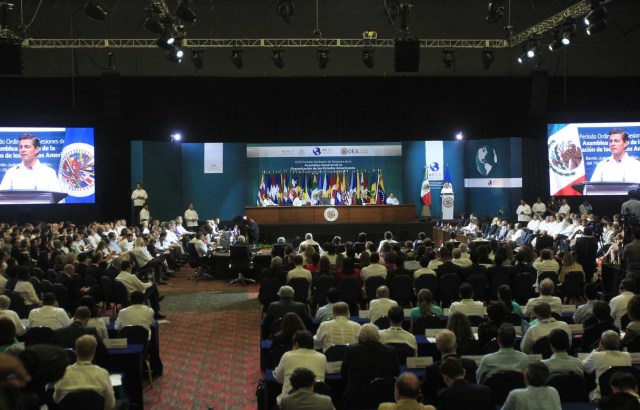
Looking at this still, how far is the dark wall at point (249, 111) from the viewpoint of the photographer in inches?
798

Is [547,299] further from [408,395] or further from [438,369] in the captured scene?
[408,395]

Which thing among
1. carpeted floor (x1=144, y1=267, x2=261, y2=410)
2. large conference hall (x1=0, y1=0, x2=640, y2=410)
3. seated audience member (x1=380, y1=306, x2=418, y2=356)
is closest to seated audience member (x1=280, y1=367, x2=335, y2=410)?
seated audience member (x1=380, y1=306, x2=418, y2=356)

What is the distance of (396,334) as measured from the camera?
6133 mm

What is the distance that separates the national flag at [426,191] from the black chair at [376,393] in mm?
19404

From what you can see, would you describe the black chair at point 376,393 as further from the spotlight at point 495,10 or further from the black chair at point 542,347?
the spotlight at point 495,10

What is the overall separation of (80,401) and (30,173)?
16475mm

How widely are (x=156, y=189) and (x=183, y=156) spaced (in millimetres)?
1924

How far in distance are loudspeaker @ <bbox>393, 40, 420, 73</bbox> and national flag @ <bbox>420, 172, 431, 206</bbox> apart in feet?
31.9

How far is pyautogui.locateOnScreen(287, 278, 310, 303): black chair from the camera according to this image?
9648mm

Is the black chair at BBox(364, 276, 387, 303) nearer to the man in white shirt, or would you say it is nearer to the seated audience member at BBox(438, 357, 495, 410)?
the seated audience member at BBox(438, 357, 495, 410)

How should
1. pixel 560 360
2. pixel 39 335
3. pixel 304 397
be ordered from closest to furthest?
pixel 304 397 → pixel 560 360 → pixel 39 335

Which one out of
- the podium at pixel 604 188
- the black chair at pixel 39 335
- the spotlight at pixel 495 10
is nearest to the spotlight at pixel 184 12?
the spotlight at pixel 495 10

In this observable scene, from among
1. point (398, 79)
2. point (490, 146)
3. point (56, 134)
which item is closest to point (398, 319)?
point (398, 79)

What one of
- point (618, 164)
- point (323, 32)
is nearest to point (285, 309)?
point (323, 32)
